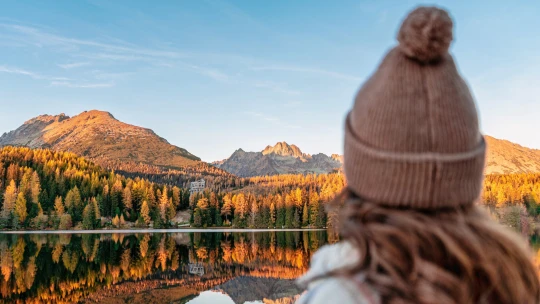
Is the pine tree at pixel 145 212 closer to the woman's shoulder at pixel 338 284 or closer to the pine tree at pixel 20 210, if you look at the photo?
the pine tree at pixel 20 210

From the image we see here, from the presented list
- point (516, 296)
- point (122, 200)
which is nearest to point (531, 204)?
point (122, 200)

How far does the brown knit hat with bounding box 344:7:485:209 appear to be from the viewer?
49.8 inches

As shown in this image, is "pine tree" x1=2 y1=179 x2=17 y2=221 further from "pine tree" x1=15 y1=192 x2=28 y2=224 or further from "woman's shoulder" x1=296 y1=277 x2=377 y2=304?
"woman's shoulder" x1=296 y1=277 x2=377 y2=304

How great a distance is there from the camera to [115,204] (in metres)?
82.9

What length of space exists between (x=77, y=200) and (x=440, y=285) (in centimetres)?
8034

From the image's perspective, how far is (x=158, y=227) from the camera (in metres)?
78.5

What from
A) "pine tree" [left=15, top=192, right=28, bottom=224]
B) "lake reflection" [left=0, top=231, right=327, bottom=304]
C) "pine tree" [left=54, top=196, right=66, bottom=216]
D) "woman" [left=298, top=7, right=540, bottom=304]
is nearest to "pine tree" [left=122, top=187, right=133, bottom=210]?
"pine tree" [left=54, top=196, right=66, bottom=216]

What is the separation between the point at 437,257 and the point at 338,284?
0.88 feet

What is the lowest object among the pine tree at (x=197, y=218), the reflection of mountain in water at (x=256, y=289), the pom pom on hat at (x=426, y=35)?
the pine tree at (x=197, y=218)

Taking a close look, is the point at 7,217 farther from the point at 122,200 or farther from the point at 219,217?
the point at 219,217

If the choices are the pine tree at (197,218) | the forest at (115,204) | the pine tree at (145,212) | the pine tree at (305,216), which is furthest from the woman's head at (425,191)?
the pine tree at (145,212)

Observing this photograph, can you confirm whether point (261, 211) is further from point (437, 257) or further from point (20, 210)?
point (437, 257)

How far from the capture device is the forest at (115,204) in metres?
70.0

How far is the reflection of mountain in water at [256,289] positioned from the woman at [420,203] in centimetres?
1839
